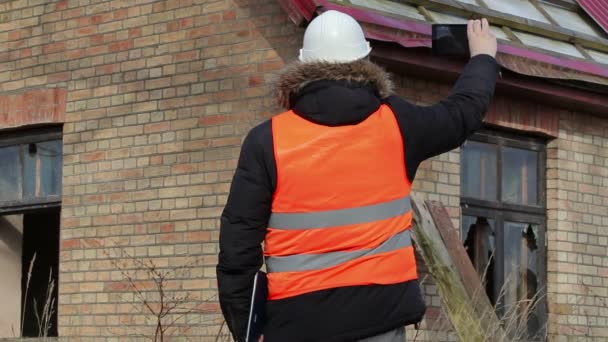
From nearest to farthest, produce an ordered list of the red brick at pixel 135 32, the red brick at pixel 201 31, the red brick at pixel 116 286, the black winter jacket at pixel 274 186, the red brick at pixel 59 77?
the black winter jacket at pixel 274 186 < the red brick at pixel 201 31 < the red brick at pixel 116 286 < the red brick at pixel 135 32 < the red brick at pixel 59 77

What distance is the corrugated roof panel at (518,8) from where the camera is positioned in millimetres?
8961

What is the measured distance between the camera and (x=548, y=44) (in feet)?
29.6

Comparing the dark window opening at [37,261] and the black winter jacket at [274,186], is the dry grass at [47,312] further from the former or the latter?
the black winter jacket at [274,186]

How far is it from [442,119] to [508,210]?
5110 millimetres

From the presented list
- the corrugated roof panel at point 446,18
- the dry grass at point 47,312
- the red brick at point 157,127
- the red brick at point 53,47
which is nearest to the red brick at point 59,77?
the red brick at point 53,47

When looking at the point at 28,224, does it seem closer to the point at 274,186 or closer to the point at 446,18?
the point at 446,18

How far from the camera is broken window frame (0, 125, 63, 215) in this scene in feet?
29.2

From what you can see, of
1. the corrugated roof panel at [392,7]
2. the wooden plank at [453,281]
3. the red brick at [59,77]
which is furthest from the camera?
the red brick at [59,77]

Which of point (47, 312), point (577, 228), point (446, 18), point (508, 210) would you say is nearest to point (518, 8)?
point (446, 18)

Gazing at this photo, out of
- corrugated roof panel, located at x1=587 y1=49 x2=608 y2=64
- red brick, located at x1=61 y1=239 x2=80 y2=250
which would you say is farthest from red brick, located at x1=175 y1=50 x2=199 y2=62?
corrugated roof panel, located at x1=587 y1=49 x2=608 y2=64

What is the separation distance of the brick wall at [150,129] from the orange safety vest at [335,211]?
3.81m

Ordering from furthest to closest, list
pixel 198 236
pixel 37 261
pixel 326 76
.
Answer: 1. pixel 37 261
2. pixel 198 236
3. pixel 326 76

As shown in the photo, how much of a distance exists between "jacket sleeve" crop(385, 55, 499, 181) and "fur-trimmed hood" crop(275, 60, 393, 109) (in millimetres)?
83

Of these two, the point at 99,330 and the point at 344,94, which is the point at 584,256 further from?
the point at 344,94
